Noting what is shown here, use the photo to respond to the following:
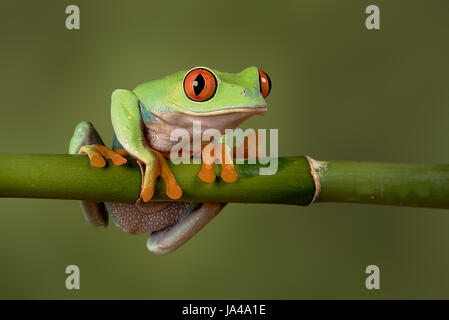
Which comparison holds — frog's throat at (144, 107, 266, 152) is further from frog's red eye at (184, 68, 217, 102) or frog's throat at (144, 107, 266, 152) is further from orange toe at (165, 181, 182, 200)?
orange toe at (165, 181, 182, 200)

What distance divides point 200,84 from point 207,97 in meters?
0.04

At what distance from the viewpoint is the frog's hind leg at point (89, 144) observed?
1.64 metres

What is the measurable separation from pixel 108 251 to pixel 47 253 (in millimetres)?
348

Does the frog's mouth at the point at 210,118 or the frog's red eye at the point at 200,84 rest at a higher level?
the frog's red eye at the point at 200,84

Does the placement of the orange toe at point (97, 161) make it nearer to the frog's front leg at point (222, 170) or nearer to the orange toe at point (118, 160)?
the orange toe at point (118, 160)

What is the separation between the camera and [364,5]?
10.4ft

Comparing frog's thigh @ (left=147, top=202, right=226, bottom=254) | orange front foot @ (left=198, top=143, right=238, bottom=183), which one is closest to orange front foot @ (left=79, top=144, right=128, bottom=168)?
orange front foot @ (left=198, top=143, right=238, bottom=183)

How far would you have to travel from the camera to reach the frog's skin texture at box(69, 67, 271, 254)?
1.41 metres

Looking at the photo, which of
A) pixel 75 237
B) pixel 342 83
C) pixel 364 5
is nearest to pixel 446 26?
pixel 364 5

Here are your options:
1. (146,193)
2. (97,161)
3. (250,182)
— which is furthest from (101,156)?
(250,182)

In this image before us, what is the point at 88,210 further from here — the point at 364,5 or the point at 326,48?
the point at 364,5

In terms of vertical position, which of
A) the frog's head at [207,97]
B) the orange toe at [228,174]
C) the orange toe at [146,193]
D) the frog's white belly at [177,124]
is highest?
the frog's head at [207,97]

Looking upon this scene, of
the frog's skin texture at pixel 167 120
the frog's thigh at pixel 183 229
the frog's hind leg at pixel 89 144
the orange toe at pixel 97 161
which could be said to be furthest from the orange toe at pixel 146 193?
the frog's thigh at pixel 183 229

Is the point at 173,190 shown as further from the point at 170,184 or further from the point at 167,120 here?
the point at 167,120
